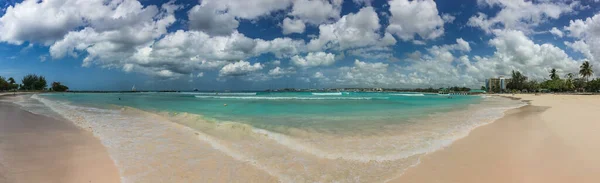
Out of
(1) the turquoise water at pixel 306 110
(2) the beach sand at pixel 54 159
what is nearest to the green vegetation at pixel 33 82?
(1) the turquoise water at pixel 306 110

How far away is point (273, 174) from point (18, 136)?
9201 millimetres

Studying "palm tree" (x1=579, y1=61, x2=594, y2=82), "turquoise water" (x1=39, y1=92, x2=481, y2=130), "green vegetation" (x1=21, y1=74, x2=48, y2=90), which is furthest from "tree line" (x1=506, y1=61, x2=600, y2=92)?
"green vegetation" (x1=21, y1=74, x2=48, y2=90)

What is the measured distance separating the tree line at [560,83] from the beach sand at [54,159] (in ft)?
368

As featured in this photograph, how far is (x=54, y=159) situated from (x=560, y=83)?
123m

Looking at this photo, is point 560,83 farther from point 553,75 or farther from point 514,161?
point 514,161

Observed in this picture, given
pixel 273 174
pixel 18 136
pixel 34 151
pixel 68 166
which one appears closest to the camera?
pixel 273 174

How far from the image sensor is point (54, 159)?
595cm

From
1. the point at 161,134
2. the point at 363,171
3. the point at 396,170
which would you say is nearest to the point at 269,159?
the point at 363,171

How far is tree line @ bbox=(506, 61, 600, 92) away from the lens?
79500 mm

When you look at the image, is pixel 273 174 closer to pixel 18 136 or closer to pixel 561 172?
pixel 561 172

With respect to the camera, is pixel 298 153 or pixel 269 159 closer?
pixel 269 159

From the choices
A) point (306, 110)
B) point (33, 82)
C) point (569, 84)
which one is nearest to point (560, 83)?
point (569, 84)

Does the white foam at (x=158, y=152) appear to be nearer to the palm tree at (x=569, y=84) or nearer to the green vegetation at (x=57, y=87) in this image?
the palm tree at (x=569, y=84)

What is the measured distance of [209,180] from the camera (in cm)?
473
